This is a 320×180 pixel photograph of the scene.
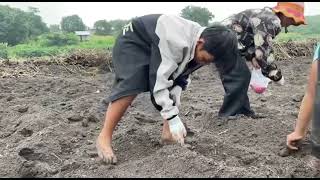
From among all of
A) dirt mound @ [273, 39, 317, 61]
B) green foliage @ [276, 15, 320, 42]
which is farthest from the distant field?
dirt mound @ [273, 39, 317, 61]

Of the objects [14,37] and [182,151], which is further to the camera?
[14,37]

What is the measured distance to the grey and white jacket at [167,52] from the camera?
247 cm

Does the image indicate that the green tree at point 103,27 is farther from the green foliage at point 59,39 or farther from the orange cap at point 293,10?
the orange cap at point 293,10

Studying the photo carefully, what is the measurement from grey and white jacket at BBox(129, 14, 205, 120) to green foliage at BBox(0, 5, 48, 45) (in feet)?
17.6

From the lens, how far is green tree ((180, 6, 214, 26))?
848cm

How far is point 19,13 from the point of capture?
786 cm

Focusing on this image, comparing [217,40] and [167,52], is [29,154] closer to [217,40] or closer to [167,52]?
[167,52]

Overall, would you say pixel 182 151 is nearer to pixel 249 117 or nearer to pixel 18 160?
pixel 18 160

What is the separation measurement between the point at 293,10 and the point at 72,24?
666cm

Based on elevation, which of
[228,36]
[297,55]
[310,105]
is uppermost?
[228,36]

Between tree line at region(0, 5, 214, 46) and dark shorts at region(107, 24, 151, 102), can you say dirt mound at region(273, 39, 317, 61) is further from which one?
dark shorts at region(107, 24, 151, 102)

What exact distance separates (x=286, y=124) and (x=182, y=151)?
963 millimetres

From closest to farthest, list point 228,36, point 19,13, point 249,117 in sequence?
point 228,36
point 249,117
point 19,13

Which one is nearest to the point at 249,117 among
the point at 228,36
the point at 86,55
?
the point at 228,36
